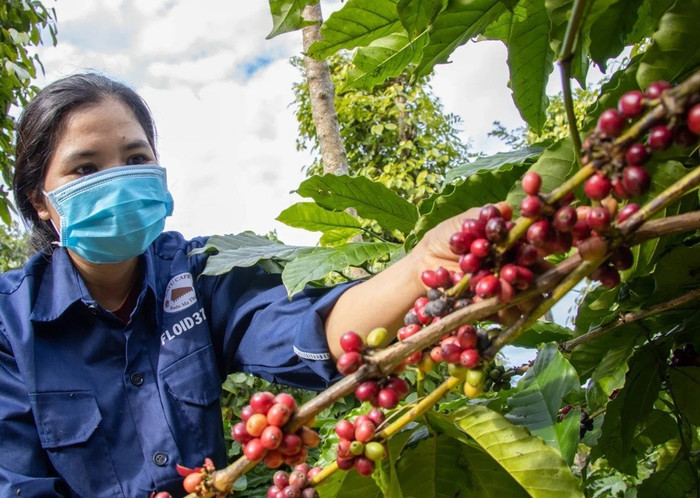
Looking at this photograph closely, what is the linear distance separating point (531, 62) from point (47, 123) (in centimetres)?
128

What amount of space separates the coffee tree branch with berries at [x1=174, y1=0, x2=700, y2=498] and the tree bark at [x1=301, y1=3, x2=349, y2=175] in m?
1.44

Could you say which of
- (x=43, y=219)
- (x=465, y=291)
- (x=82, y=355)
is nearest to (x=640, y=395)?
(x=465, y=291)

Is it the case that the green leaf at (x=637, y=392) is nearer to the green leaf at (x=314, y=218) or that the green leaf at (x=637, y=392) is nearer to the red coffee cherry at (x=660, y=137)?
the green leaf at (x=314, y=218)

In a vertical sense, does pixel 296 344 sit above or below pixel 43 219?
A: below

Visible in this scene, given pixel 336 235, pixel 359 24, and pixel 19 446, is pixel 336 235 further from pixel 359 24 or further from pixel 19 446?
pixel 19 446

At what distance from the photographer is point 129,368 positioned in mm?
1612

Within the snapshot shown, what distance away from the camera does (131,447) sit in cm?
154

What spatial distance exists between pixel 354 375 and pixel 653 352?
0.81m

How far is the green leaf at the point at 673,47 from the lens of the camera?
2.18 ft

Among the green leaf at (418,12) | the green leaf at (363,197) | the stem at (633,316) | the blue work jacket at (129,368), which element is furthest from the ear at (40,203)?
the stem at (633,316)

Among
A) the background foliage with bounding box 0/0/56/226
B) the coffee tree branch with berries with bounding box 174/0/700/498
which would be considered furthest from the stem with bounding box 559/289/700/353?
the background foliage with bounding box 0/0/56/226

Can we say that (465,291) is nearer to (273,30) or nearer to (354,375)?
(354,375)

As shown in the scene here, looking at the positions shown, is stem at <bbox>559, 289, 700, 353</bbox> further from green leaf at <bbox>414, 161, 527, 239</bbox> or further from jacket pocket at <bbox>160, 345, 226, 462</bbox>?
jacket pocket at <bbox>160, 345, 226, 462</bbox>

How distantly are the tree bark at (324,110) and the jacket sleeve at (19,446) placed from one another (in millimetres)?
1694
